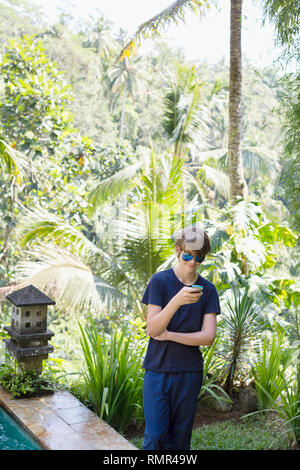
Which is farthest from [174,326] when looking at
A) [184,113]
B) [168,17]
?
[184,113]

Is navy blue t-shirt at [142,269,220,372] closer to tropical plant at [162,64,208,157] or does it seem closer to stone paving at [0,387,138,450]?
stone paving at [0,387,138,450]

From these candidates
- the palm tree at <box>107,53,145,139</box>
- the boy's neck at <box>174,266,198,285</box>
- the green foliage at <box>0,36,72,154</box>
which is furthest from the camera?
the palm tree at <box>107,53,145,139</box>

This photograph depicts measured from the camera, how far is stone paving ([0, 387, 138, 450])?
119 inches

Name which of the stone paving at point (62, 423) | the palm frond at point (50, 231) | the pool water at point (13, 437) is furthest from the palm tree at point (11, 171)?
the pool water at point (13, 437)

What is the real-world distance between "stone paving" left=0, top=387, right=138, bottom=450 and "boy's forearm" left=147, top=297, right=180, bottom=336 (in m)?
1.23

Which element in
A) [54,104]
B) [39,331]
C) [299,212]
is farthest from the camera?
[54,104]

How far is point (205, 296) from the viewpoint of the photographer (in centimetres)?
236

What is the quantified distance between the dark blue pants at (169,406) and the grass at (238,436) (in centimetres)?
115

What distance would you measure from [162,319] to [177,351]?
235mm

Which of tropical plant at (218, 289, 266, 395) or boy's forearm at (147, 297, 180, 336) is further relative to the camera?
tropical plant at (218, 289, 266, 395)

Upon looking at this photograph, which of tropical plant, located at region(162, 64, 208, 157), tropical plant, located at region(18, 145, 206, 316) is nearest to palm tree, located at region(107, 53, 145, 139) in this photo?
tropical plant, located at region(162, 64, 208, 157)

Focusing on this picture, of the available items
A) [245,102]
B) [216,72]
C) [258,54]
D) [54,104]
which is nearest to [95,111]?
[245,102]

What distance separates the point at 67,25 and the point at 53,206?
26.4 m

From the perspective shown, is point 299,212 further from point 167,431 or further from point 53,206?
point 53,206
